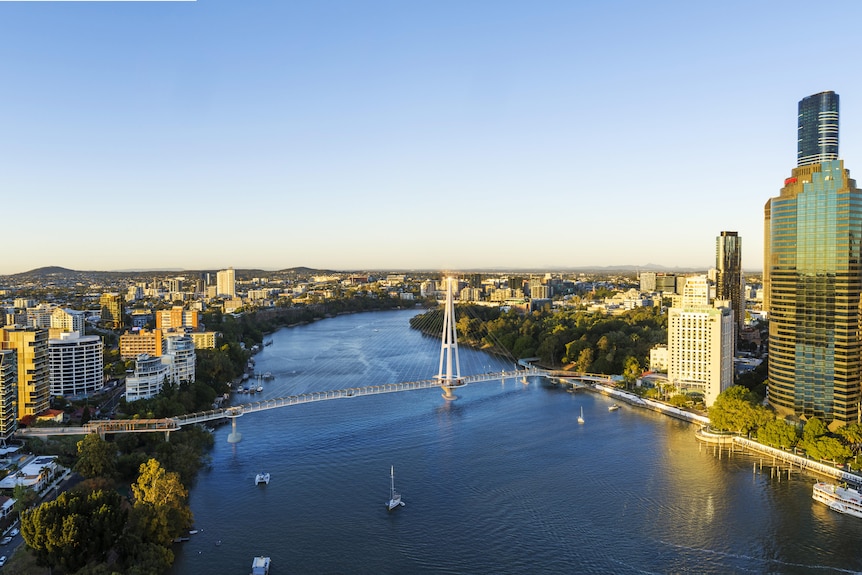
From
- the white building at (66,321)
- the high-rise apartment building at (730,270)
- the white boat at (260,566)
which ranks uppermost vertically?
the high-rise apartment building at (730,270)

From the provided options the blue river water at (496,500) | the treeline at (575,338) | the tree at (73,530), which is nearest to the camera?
the tree at (73,530)

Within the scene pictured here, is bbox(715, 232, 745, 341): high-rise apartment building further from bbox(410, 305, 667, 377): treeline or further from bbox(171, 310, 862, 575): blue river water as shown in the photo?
bbox(171, 310, 862, 575): blue river water

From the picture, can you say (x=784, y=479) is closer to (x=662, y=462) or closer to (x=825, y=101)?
(x=662, y=462)

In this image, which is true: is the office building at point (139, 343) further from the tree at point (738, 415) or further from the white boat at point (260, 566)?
the tree at point (738, 415)

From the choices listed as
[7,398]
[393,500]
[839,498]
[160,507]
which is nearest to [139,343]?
[7,398]

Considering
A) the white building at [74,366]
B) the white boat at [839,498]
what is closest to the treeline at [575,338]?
the white boat at [839,498]

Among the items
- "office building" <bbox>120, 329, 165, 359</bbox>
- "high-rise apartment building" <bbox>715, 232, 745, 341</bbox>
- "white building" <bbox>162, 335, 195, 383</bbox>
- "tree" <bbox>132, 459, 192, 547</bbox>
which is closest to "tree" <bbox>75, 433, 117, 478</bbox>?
"tree" <bbox>132, 459, 192, 547</bbox>

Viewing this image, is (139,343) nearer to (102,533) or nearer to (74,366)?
(74,366)

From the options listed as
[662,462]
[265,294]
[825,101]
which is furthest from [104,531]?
[265,294]
